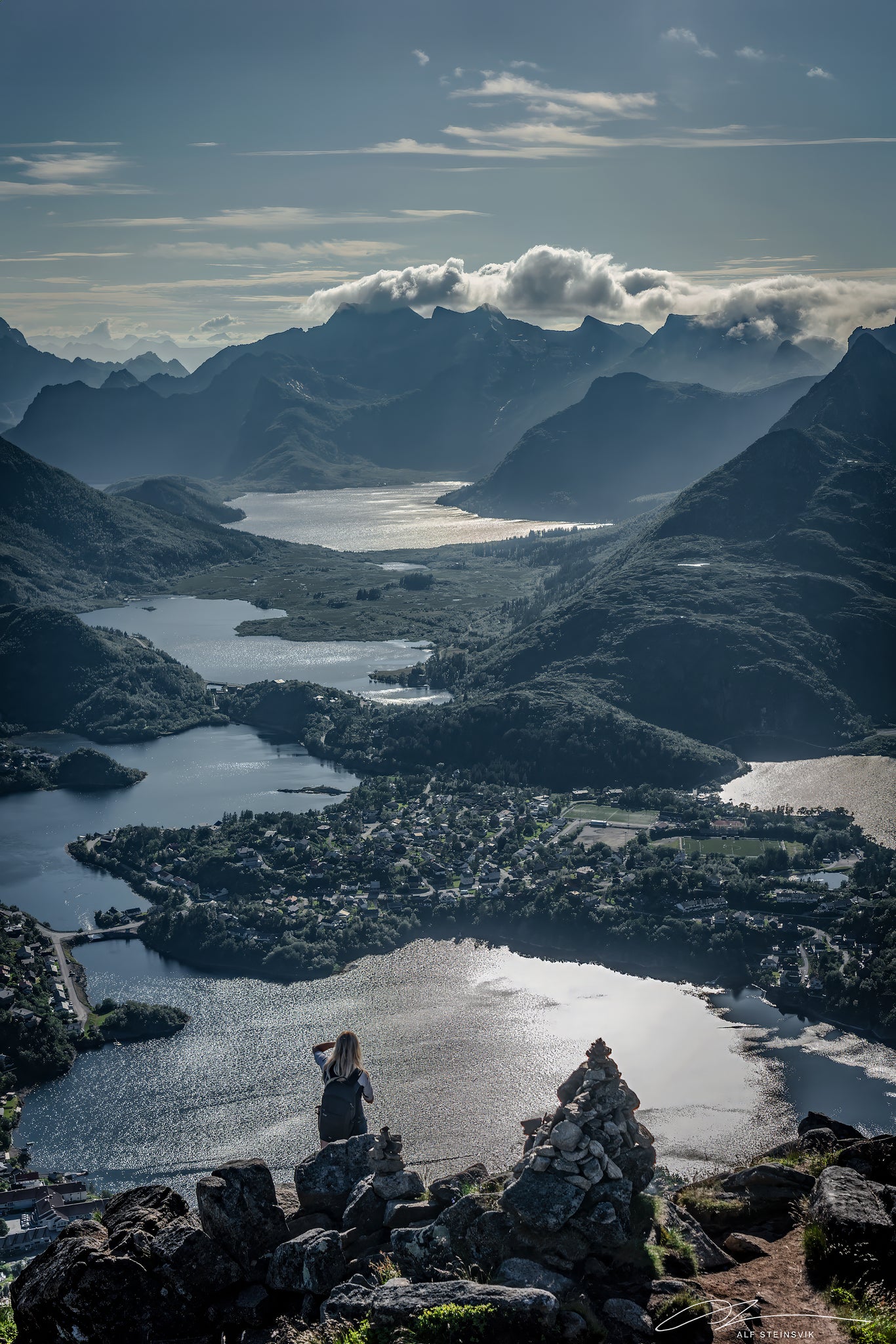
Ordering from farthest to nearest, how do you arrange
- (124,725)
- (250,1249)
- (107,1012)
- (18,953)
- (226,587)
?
(226,587), (124,725), (18,953), (107,1012), (250,1249)

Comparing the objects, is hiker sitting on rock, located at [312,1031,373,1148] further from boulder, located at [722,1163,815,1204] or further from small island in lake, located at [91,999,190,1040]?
small island in lake, located at [91,999,190,1040]

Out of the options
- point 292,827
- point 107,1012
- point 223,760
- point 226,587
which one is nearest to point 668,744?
point 292,827

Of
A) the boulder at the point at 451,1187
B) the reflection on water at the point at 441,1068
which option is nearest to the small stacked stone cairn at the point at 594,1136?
the boulder at the point at 451,1187

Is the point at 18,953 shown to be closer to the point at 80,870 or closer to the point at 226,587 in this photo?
the point at 80,870

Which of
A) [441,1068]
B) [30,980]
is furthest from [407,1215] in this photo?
[30,980]

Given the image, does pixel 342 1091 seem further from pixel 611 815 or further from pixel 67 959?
pixel 611 815

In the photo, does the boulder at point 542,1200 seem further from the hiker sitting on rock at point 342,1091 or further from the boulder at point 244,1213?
the boulder at point 244,1213
